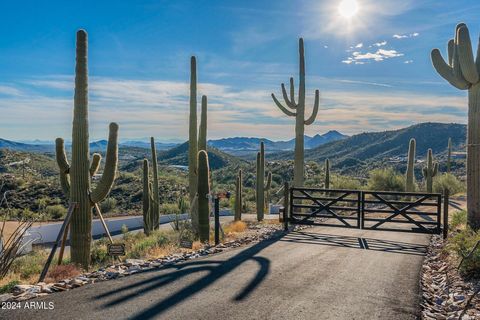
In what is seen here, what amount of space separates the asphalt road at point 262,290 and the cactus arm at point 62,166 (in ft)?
19.7

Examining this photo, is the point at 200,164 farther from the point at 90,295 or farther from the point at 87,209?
the point at 90,295

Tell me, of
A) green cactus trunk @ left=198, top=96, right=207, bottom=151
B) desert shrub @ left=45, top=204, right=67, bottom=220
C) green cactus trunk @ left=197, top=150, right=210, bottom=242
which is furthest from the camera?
desert shrub @ left=45, top=204, right=67, bottom=220

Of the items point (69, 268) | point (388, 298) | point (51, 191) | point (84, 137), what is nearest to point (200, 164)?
point (84, 137)

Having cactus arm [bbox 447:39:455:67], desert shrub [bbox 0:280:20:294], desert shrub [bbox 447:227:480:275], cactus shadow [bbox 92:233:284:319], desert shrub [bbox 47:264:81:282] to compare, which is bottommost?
desert shrub [bbox 47:264:81:282]

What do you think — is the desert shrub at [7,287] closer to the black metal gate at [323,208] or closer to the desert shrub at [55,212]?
the black metal gate at [323,208]

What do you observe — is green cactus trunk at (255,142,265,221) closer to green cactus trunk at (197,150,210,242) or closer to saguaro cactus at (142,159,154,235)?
saguaro cactus at (142,159,154,235)

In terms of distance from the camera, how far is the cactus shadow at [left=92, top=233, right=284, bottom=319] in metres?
6.79

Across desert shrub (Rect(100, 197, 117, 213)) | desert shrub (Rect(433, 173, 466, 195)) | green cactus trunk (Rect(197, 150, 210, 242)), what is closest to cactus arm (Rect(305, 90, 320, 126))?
green cactus trunk (Rect(197, 150, 210, 242))

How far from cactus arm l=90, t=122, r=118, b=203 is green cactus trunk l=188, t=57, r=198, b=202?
5.15 meters

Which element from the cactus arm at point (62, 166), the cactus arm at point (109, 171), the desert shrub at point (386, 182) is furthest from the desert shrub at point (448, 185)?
the cactus arm at point (62, 166)

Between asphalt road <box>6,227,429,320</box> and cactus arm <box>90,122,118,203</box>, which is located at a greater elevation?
cactus arm <box>90,122,118,203</box>

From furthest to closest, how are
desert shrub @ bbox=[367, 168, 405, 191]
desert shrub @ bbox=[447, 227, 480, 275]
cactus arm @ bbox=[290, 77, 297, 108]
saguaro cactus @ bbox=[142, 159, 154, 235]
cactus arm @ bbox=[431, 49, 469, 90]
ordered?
desert shrub @ bbox=[367, 168, 405, 191]
saguaro cactus @ bbox=[142, 159, 154, 235]
cactus arm @ bbox=[290, 77, 297, 108]
cactus arm @ bbox=[431, 49, 469, 90]
desert shrub @ bbox=[447, 227, 480, 275]

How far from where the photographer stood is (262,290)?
24.8ft

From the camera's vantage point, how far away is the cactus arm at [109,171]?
40.5 feet
